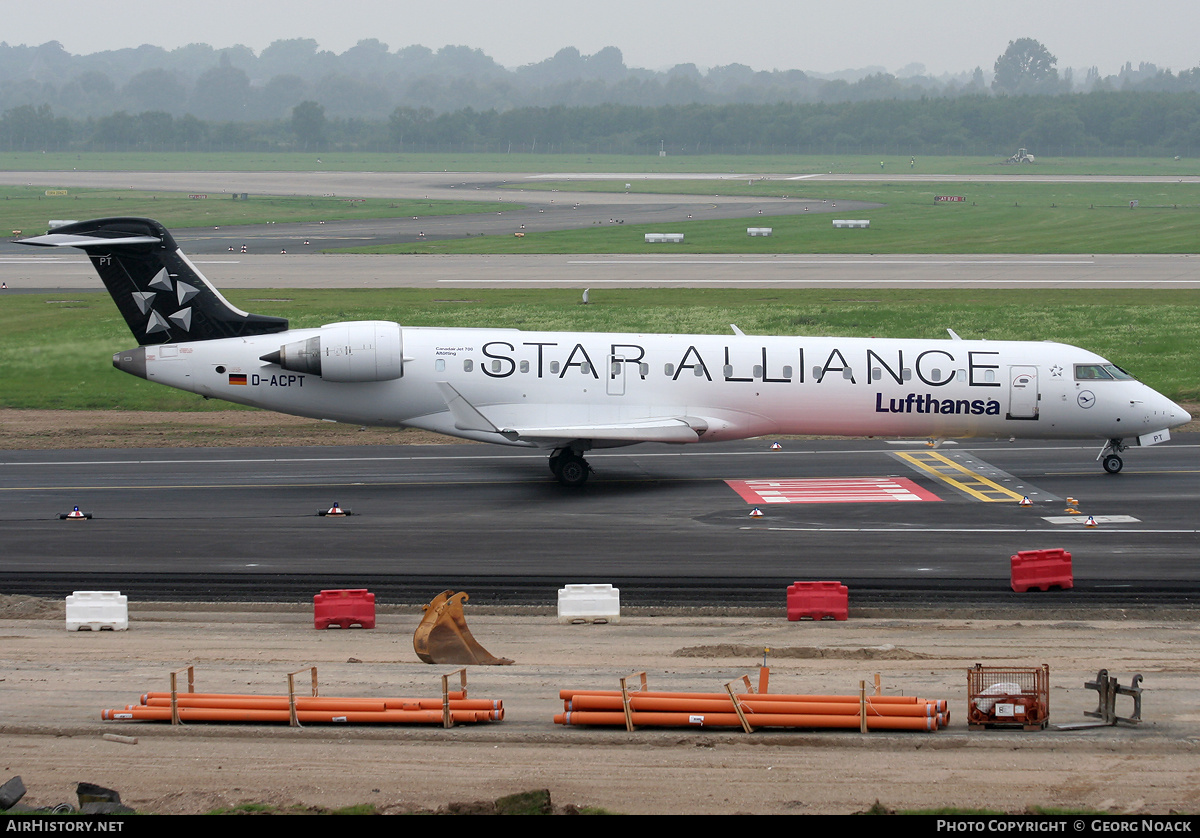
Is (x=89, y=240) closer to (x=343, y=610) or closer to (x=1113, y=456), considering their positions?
(x=343, y=610)

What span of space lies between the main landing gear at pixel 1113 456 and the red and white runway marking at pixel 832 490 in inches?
229

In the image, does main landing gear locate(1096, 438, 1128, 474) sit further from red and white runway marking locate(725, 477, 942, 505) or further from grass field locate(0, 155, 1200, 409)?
grass field locate(0, 155, 1200, 409)

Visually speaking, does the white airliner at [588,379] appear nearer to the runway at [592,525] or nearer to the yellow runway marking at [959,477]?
the yellow runway marking at [959,477]

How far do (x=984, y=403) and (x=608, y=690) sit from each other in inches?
752

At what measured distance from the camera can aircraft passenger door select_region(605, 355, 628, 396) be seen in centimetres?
3356

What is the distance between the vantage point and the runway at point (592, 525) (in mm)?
25125

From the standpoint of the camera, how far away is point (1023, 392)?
3397 cm

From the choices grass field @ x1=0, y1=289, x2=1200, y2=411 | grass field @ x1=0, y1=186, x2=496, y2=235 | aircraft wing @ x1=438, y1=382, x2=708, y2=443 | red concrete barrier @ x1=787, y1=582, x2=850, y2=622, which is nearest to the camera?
red concrete barrier @ x1=787, y1=582, x2=850, y2=622

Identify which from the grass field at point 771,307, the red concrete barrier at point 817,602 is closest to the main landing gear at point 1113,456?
the grass field at point 771,307

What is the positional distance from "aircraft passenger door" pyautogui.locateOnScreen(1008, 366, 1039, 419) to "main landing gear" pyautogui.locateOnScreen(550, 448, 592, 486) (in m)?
11.8

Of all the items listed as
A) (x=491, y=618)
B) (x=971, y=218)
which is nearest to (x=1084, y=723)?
(x=491, y=618)

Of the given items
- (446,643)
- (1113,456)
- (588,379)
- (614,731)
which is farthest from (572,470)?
(614,731)

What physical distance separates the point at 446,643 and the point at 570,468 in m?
13.5

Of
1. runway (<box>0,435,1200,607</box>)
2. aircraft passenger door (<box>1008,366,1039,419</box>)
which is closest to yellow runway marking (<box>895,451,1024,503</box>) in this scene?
runway (<box>0,435,1200,607</box>)
